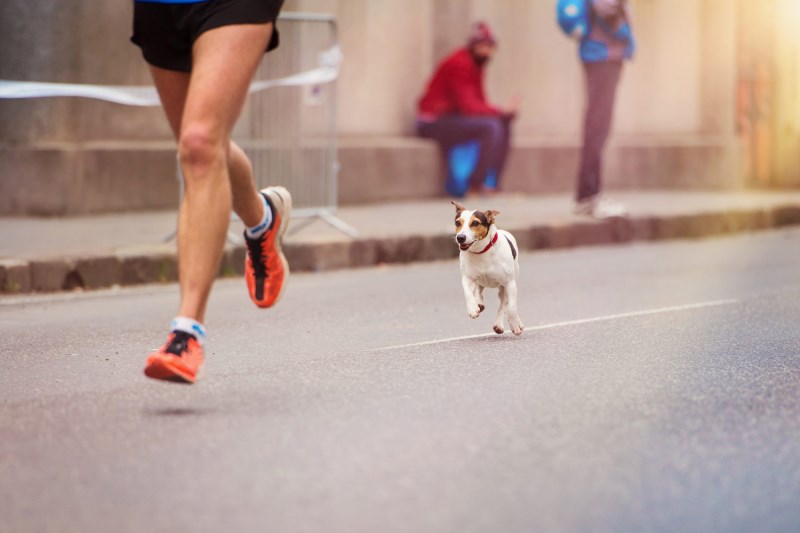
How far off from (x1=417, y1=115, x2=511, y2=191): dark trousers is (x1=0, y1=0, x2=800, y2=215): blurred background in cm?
20

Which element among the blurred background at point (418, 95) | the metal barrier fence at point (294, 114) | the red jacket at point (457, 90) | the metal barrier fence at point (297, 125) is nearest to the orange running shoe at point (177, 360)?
the metal barrier fence at point (294, 114)

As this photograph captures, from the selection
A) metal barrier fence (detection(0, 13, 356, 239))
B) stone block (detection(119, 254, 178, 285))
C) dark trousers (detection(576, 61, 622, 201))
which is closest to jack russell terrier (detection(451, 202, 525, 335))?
stone block (detection(119, 254, 178, 285))

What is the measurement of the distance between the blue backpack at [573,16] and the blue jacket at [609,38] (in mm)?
108

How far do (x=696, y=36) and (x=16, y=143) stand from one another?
10204 mm

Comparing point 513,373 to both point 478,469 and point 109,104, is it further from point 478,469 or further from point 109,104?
point 109,104

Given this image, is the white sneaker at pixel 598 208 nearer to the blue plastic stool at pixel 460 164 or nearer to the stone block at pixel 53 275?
the blue plastic stool at pixel 460 164

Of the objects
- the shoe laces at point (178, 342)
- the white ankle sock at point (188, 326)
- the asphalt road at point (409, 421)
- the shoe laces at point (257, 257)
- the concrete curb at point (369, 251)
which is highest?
the shoe laces at point (257, 257)

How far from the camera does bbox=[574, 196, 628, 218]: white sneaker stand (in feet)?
42.5

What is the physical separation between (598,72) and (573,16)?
576 millimetres

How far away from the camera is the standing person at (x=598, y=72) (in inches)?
492

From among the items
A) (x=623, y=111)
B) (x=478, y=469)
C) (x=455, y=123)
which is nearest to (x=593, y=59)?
(x=455, y=123)

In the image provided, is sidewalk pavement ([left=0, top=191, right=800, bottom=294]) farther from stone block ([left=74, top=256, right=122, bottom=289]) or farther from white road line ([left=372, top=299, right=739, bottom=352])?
white road line ([left=372, top=299, right=739, bottom=352])

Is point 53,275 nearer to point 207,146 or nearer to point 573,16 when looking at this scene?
point 207,146

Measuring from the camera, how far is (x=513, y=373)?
5500 millimetres
